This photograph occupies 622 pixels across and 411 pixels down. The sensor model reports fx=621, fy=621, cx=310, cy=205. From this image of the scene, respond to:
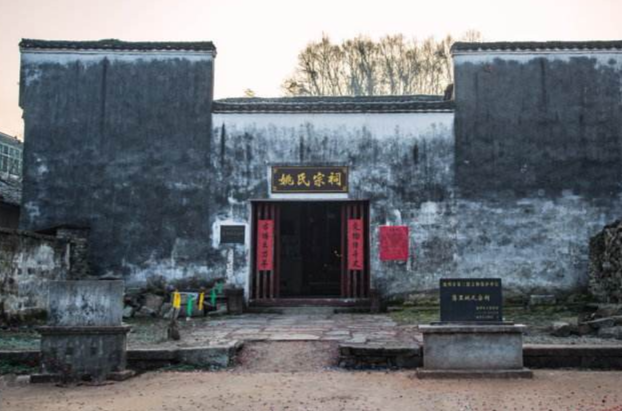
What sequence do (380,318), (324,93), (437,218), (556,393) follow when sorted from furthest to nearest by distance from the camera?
(324,93) → (437,218) → (380,318) → (556,393)

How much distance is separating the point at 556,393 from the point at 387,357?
2263mm

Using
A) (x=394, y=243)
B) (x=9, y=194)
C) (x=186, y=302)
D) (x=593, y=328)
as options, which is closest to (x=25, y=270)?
(x=186, y=302)

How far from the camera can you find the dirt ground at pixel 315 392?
19.6 feet

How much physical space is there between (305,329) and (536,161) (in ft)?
22.3

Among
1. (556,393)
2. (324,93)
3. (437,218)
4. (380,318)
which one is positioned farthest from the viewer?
(324,93)

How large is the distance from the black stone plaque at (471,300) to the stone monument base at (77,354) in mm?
3913

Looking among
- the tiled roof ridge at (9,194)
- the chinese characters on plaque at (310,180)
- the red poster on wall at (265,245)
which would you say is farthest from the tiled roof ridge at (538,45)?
the tiled roof ridge at (9,194)

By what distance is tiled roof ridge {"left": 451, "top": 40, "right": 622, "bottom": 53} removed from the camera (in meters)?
13.8

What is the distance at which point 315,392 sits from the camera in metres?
6.58

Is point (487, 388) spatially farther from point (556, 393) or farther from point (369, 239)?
point (369, 239)

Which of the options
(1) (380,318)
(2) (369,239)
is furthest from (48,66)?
(1) (380,318)

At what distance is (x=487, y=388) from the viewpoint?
6.68m

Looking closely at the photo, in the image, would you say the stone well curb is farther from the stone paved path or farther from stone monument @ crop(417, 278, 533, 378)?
stone monument @ crop(417, 278, 533, 378)

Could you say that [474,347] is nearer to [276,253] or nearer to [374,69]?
[276,253]
